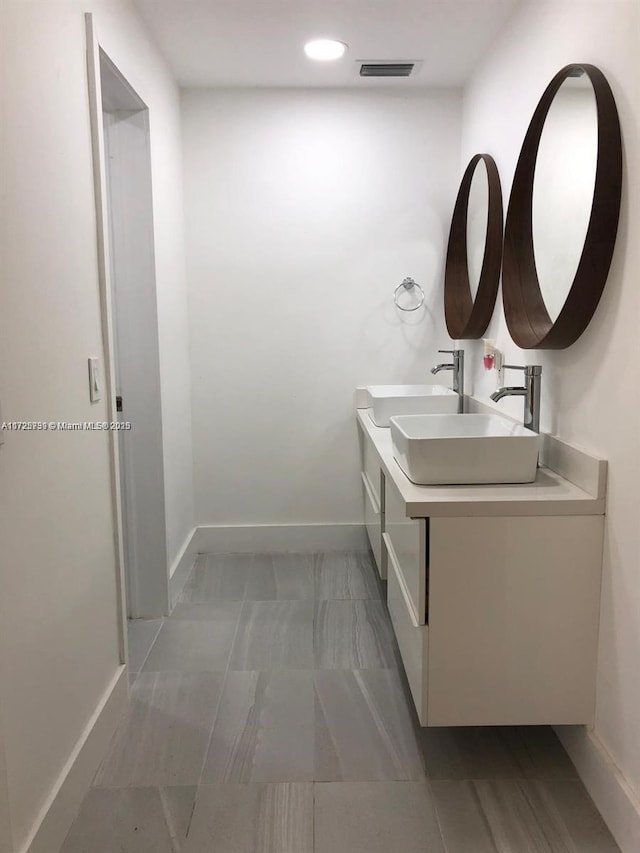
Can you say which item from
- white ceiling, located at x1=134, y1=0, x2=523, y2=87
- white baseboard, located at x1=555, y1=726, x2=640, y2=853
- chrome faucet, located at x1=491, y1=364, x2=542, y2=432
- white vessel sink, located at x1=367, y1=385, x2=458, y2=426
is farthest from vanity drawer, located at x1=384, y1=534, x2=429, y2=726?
white ceiling, located at x1=134, y1=0, x2=523, y2=87

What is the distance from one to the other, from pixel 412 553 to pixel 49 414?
3.19ft

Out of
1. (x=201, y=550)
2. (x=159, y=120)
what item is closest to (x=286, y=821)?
(x=201, y=550)

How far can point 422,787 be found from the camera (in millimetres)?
1799

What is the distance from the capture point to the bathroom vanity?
1.73m

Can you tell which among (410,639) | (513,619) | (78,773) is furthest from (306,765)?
(513,619)

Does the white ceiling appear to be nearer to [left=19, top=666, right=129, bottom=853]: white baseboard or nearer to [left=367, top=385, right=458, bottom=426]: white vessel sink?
[left=367, top=385, right=458, bottom=426]: white vessel sink

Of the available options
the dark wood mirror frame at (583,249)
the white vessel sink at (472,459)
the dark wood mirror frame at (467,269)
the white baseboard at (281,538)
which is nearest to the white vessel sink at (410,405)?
the dark wood mirror frame at (467,269)

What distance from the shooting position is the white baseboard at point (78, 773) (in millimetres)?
1509

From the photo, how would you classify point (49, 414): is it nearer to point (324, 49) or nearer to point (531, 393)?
point (531, 393)

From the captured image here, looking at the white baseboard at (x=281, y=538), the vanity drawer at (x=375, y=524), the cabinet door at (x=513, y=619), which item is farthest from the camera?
the white baseboard at (x=281, y=538)

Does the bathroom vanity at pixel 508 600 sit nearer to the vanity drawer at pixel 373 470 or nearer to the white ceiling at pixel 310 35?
the vanity drawer at pixel 373 470

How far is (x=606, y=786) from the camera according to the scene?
1.67 meters

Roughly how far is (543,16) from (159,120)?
150cm

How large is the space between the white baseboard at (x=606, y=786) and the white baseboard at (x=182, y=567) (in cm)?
169
